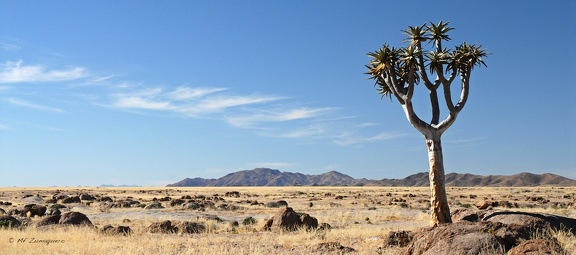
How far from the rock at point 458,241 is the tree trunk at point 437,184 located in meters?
4.81

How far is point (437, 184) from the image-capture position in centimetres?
1845

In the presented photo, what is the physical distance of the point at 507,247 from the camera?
12047mm

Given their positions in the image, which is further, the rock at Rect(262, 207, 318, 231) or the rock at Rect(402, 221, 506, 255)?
the rock at Rect(262, 207, 318, 231)

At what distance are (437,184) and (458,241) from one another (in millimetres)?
6889

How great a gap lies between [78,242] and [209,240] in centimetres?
445

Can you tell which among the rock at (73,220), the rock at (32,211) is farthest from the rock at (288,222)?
the rock at (32,211)

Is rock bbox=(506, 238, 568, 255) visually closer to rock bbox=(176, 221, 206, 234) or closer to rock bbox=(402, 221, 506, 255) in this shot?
rock bbox=(402, 221, 506, 255)

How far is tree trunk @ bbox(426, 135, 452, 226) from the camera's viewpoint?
18.2m

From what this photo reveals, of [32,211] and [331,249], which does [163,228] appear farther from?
[32,211]

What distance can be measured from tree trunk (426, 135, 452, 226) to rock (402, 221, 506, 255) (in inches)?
189

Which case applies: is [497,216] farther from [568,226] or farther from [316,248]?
[316,248]

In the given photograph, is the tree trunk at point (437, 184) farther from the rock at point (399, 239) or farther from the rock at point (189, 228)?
the rock at point (189, 228)

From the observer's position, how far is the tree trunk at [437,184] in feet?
59.6

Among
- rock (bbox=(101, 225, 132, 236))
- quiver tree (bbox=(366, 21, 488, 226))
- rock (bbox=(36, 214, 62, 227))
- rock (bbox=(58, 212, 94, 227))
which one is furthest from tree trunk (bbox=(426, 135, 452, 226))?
rock (bbox=(36, 214, 62, 227))
